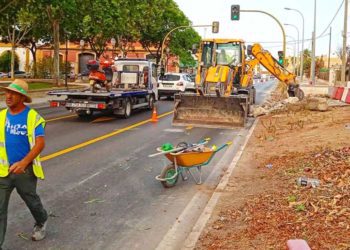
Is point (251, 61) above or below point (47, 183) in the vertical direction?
above

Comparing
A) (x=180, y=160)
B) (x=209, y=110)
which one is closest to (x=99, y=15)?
(x=209, y=110)

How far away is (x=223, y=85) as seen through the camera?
18.3 metres

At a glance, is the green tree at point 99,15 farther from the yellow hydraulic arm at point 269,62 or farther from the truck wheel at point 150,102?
the yellow hydraulic arm at point 269,62

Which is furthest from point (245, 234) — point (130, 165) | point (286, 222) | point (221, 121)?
point (221, 121)

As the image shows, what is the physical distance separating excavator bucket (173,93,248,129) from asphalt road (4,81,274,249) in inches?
50.3

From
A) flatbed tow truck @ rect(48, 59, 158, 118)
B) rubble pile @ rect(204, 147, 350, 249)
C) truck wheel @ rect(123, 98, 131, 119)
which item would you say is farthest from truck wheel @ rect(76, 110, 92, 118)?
rubble pile @ rect(204, 147, 350, 249)

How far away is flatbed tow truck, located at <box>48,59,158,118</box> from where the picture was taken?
669 inches

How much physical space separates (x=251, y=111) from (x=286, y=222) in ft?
53.3

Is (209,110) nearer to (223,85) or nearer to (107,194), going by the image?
(223,85)

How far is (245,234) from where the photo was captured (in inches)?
217

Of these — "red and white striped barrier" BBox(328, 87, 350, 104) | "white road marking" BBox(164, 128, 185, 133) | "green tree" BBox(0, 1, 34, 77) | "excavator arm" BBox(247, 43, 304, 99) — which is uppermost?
"green tree" BBox(0, 1, 34, 77)

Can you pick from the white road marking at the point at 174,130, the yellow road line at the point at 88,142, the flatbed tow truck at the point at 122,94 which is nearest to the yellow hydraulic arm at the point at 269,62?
the flatbed tow truck at the point at 122,94

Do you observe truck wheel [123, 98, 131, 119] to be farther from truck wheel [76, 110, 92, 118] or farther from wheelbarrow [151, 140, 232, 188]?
wheelbarrow [151, 140, 232, 188]

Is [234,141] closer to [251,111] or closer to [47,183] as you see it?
[47,183]
